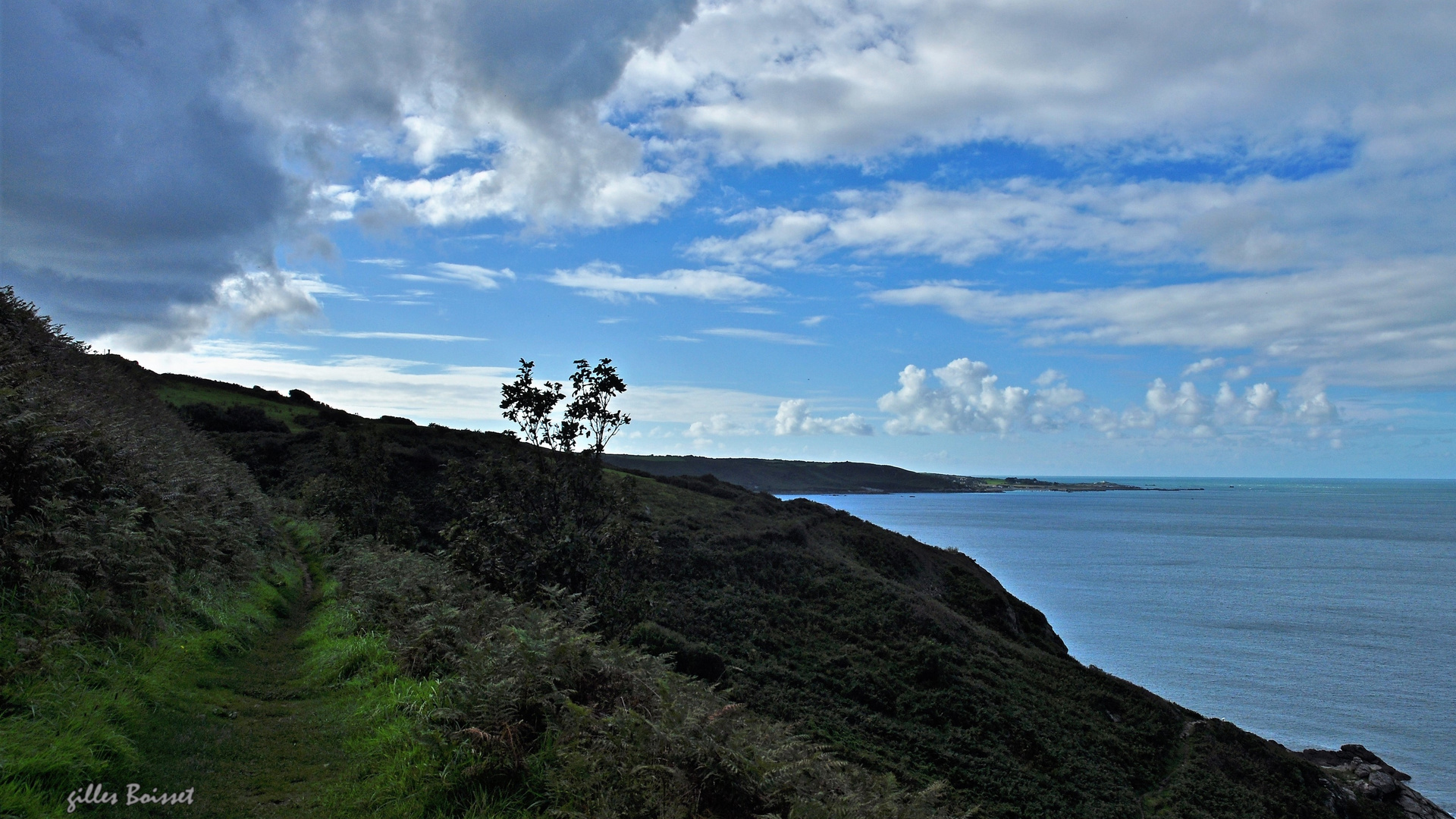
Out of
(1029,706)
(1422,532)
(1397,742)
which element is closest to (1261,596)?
(1397,742)

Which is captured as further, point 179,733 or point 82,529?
point 82,529

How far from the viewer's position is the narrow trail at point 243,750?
19.8 feet

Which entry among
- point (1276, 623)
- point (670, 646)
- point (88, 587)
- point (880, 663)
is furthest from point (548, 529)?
point (1276, 623)

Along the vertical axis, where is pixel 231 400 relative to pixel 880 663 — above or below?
above

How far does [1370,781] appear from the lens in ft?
95.3

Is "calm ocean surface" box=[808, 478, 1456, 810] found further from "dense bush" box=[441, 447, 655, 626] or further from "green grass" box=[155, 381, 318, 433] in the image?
"green grass" box=[155, 381, 318, 433]

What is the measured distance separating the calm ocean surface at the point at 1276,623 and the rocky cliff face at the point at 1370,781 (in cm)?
183

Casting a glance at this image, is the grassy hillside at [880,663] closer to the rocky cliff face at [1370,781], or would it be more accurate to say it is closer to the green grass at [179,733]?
the rocky cliff face at [1370,781]

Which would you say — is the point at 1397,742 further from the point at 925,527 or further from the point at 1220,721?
the point at 925,527

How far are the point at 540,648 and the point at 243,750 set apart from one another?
2.90 m

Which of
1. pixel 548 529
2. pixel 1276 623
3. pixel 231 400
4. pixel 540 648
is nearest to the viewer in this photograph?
pixel 540 648

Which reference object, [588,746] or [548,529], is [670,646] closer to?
[548,529]

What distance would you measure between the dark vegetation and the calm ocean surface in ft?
28.5

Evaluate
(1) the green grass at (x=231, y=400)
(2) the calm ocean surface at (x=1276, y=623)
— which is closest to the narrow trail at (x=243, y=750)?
(2) the calm ocean surface at (x=1276, y=623)
